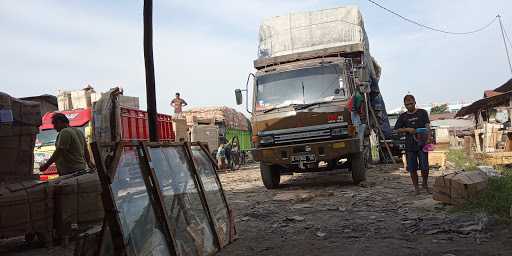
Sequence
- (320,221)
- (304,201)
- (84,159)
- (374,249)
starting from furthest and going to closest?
(304,201) < (84,159) < (320,221) < (374,249)

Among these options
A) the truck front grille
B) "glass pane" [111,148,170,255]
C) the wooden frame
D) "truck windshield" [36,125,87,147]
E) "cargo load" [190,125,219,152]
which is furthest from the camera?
"cargo load" [190,125,219,152]

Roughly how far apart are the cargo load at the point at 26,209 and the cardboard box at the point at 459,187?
206 inches

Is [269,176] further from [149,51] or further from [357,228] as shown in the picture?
[149,51]

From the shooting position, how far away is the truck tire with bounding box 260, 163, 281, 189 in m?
9.82

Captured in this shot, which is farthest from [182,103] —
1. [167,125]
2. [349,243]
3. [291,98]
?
[349,243]

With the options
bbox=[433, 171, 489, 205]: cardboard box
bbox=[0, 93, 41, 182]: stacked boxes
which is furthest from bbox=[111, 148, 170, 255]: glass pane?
bbox=[433, 171, 489, 205]: cardboard box

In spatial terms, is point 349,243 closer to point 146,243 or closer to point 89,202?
point 146,243

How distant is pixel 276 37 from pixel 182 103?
345 inches

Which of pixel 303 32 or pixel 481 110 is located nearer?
pixel 303 32

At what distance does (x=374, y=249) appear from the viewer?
4.36 m

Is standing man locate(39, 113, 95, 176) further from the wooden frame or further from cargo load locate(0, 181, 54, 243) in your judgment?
the wooden frame

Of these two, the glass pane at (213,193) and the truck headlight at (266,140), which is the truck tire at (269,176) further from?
the glass pane at (213,193)

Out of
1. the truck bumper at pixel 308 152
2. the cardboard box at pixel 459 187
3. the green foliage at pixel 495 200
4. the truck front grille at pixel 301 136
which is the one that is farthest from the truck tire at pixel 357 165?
the green foliage at pixel 495 200

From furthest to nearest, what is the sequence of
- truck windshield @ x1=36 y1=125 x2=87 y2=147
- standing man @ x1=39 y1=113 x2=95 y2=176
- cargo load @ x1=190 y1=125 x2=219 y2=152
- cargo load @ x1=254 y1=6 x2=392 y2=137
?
1. cargo load @ x1=190 y1=125 x2=219 y2=152
2. cargo load @ x1=254 y1=6 x2=392 y2=137
3. truck windshield @ x1=36 y1=125 x2=87 y2=147
4. standing man @ x1=39 y1=113 x2=95 y2=176
